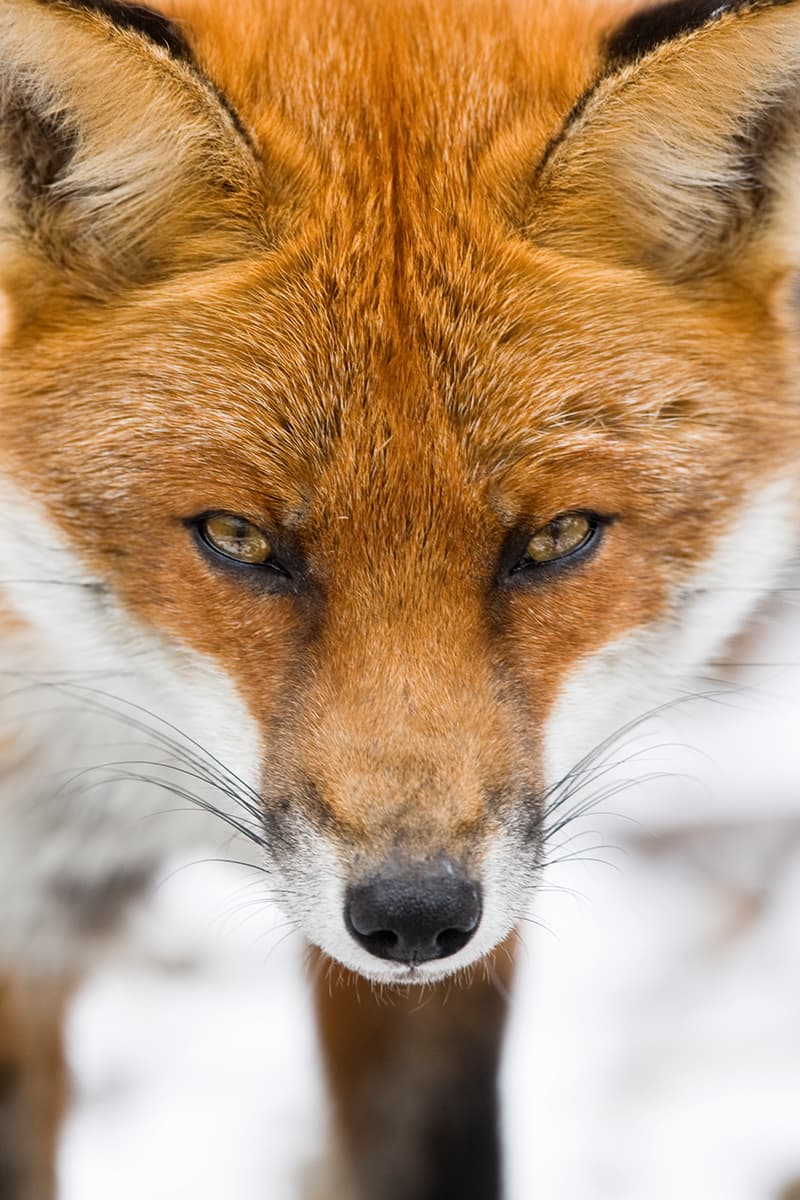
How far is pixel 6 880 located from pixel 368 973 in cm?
88

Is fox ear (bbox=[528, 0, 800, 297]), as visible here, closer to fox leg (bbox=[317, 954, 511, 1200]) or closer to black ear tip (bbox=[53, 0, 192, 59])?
black ear tip (bbox=[53, 0, 192, 59])

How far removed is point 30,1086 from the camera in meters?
2.88

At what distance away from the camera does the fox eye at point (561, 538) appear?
1.81 metres

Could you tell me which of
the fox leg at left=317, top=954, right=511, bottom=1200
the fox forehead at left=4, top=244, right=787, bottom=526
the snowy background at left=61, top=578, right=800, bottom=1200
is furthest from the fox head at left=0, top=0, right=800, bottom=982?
the fox leg at left=317, top=954, right=511, bottom=1200

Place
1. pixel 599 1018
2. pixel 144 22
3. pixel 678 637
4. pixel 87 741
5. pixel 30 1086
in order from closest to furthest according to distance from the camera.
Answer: pixel 144 22 → pixel 678 637 → pixel 87 741 → pixel 30 1086 → pixel 599 1018

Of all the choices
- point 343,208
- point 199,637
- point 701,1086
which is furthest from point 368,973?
point 701,1086

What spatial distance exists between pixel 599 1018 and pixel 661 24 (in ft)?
7.79

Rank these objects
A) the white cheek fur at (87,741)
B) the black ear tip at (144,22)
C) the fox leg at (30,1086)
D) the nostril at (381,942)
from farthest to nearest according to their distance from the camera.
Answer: the fox leg at (30,1086) → the white cheek fur at (87,741) → the nostril at (381,942) → the black ear tip at (144,22)

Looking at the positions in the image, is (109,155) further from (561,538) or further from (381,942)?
(381,942)

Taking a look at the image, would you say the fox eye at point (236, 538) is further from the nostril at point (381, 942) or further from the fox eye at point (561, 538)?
the nostril at point (381, 942)

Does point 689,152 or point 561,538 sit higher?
point 689,152

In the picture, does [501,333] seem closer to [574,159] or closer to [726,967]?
[574,159]

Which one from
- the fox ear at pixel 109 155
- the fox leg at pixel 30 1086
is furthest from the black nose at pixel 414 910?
the fox leg at pixel 30 1086

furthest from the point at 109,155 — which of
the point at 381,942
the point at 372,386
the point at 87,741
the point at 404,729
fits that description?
the point at 381,942
